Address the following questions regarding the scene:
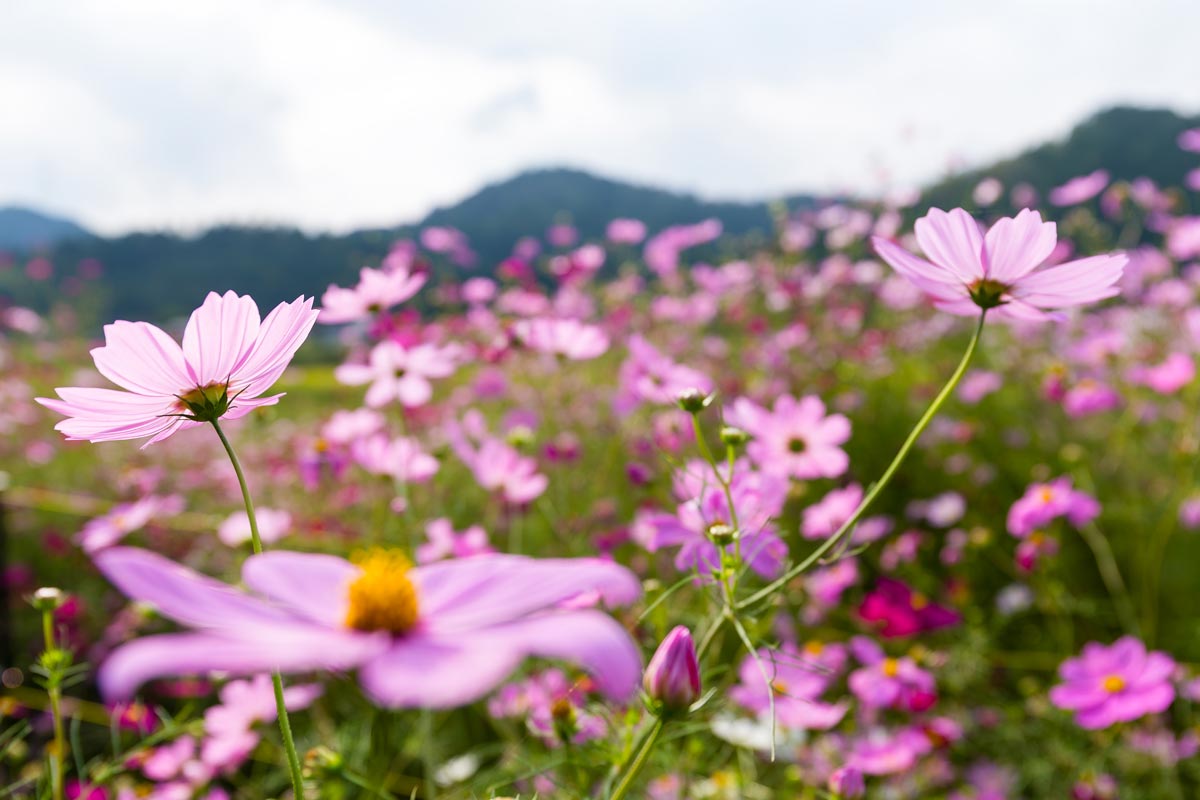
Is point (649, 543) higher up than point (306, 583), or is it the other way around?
point (306, 583)

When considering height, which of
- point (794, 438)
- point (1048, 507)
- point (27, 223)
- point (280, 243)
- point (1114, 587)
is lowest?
point (27, 223)

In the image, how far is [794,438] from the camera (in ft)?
2.87

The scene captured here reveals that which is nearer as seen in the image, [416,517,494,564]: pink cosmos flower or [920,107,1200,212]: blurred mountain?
[416,517,494,564]: pink cosmos flower

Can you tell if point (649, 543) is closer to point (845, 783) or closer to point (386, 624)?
point (845, 783)

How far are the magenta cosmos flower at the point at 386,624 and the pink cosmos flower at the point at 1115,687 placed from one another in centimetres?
93

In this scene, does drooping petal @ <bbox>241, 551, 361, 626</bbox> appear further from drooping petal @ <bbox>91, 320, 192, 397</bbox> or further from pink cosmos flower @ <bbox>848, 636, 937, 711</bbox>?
pink cosmos flower @ <bbox>848, 636, 937, 711</bbox>

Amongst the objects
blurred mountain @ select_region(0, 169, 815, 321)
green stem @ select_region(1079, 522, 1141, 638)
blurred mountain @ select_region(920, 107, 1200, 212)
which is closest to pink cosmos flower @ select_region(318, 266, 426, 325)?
green stem @ select_region(1079, 522, 1141, 638)

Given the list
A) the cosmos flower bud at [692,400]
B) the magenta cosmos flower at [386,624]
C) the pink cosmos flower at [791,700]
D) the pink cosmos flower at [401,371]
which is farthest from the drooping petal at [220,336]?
the pink cosmos flower at [791,700]

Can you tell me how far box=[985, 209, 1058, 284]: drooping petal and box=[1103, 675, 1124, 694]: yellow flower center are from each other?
80 cm

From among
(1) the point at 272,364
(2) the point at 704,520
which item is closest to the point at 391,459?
(2) the point at 704,520

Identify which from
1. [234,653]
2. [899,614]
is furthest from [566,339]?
[234,653]

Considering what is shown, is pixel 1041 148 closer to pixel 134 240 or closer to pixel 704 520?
pixel 704 520

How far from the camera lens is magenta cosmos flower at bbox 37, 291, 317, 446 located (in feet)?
1.32

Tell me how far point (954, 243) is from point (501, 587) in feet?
1.18
